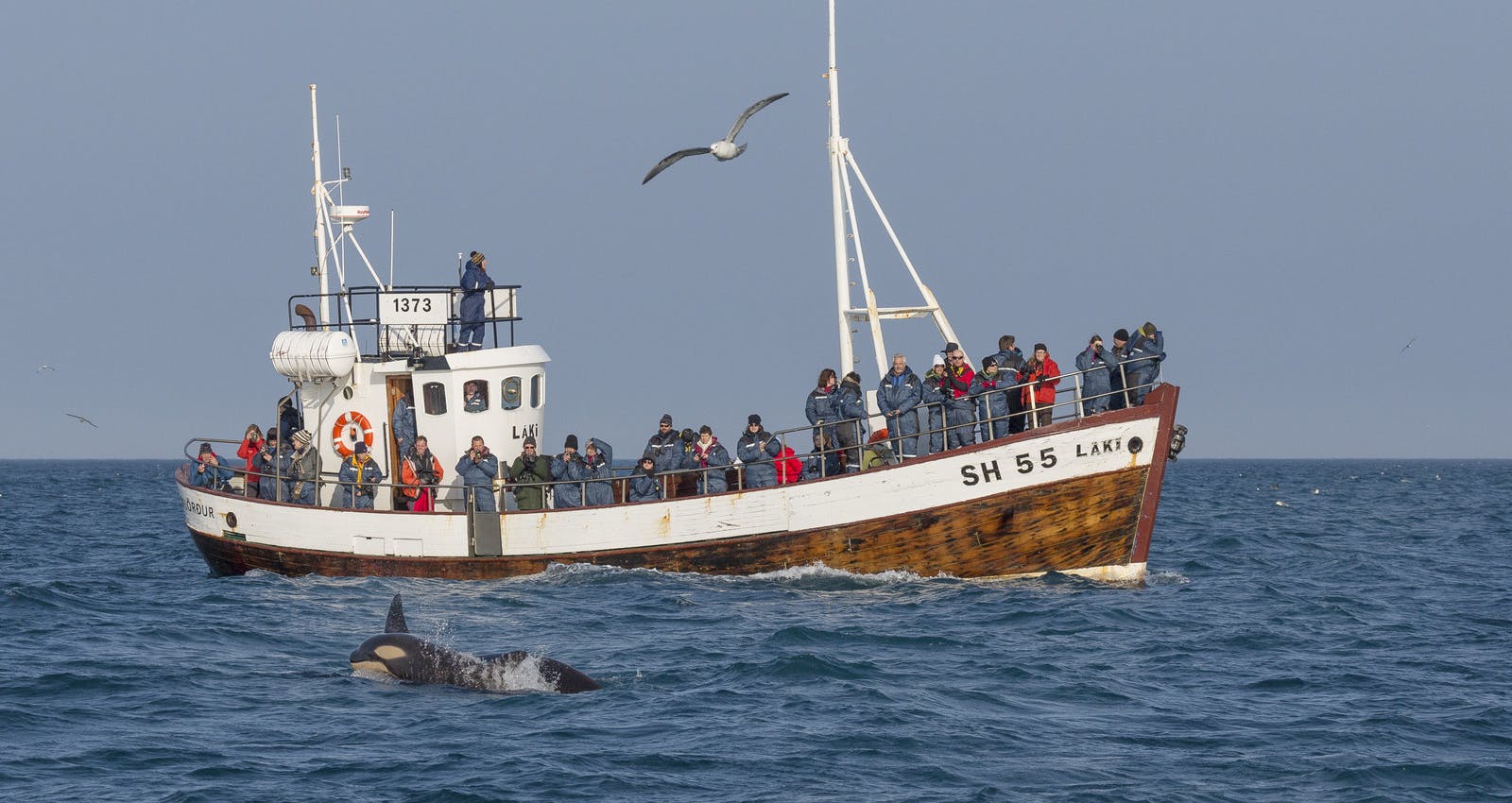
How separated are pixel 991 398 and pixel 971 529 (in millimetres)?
1992

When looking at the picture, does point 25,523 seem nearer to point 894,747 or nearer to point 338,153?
point 338,153

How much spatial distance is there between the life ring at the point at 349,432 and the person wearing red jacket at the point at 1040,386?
1151 centimetres

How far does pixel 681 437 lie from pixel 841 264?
167 inches

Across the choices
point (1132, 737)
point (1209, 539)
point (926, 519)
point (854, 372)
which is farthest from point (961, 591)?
point (1209, 539)

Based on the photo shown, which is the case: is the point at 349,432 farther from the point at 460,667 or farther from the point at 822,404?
the point at 460,667

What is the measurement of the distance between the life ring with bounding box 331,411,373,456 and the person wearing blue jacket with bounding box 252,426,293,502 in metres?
0.85

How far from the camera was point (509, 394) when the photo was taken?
2917 centimetres

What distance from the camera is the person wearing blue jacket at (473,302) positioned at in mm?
28656

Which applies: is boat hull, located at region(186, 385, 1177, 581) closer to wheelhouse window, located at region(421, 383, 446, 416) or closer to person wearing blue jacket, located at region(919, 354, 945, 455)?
person wearing blue jacket, located at region(919, 354, 945, 455)

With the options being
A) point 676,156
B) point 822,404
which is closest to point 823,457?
point 822,404

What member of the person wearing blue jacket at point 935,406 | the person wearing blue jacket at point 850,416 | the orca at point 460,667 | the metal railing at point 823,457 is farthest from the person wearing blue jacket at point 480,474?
the orca at point 460,667

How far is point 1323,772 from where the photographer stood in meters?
14.3

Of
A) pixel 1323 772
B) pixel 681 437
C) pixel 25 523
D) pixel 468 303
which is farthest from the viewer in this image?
pixel 25 523

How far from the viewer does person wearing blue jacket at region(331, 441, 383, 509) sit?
2767 centimetres
